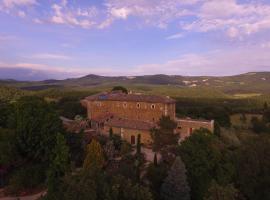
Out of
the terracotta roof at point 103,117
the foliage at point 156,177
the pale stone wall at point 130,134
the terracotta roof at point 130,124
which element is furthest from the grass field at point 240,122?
the foliage at point 156,177

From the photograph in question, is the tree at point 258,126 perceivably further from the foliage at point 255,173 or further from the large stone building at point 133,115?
the foliage at point 255,173

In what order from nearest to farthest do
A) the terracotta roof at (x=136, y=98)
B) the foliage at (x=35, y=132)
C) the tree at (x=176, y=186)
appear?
the tree at (x=176, y=186) → the foliage at (x=35, y=132) → the terracotta roof at (x=136, y=98)

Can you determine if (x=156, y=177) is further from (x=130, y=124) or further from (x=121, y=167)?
(x=130, y=124)

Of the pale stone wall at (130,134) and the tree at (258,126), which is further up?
the pale stone wall at (130,134)

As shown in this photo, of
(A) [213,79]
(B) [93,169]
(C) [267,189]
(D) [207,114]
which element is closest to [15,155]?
(B) [93,169]

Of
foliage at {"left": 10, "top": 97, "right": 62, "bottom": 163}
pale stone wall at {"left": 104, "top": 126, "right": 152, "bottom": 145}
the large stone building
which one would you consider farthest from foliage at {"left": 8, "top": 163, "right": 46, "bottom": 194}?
the large stone building

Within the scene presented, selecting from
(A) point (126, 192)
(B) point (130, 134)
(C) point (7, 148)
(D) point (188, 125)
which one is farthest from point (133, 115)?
(A) point (126, 192)

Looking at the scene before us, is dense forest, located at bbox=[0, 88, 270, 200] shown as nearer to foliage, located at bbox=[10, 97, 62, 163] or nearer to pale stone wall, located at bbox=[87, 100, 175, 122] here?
foliage, located at bbox=[10, 97, 62, 163]
